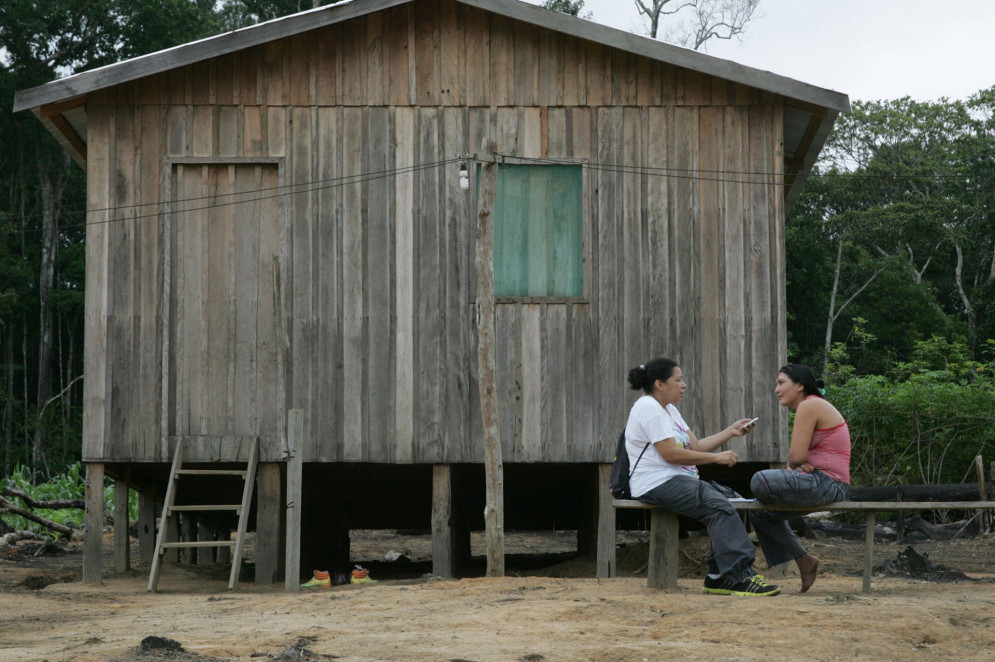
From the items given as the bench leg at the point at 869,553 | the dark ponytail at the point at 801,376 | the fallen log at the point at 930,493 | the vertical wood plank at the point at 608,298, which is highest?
the vertical wood plank at the point at 608,298

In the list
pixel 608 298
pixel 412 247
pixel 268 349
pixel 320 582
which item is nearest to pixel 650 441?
pixel 608 298

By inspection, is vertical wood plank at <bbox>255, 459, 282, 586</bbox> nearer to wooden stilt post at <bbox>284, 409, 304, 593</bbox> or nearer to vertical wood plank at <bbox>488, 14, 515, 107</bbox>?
wooden stilt post at <bbox>284, 409, 304, 593</bbox>

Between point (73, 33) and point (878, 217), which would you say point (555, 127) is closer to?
point (73, 33)

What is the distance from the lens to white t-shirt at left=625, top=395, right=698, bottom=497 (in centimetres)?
805

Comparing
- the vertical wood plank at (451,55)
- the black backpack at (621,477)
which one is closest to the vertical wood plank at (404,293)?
the vertical wood plank at (451,55)

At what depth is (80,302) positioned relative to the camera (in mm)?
31312

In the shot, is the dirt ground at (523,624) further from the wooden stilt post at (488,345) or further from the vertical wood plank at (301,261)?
the vertical wood plank at (301,261)

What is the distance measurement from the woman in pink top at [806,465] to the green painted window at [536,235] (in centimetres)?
397

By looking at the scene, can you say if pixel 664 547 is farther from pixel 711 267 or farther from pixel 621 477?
pixel 711 267

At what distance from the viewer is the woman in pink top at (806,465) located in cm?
782

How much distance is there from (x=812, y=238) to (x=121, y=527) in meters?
27.0

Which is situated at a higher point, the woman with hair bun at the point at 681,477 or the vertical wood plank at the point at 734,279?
the vertical wood plank at the point at 734,279

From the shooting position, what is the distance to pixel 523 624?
22.8ft

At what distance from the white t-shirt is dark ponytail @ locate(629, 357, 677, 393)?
0.34ft
